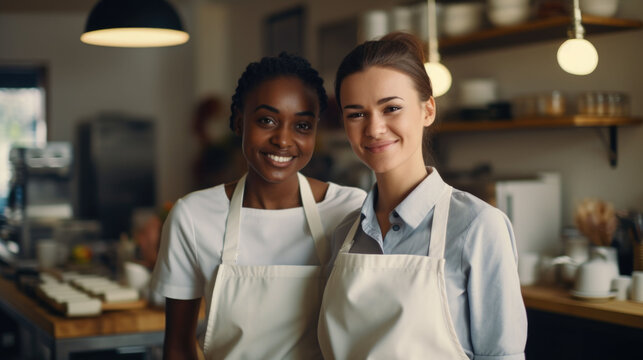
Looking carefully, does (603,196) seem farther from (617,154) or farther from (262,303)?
(262,303)

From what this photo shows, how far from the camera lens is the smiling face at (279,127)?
172cm

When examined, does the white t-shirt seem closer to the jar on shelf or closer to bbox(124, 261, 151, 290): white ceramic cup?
bbox(124, 261, 151, 290): white ceramic cup

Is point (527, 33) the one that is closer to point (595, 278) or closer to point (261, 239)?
point (595, 278)

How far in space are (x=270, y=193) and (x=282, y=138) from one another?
190mm

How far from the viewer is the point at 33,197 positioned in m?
5.17

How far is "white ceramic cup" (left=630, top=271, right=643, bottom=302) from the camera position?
9.09ft

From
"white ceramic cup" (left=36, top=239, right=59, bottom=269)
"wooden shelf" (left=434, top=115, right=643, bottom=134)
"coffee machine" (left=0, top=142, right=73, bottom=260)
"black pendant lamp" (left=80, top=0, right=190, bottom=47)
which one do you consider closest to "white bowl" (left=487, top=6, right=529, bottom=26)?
"wooden shelf" (left=434, top=115, right=643, bottom=134)

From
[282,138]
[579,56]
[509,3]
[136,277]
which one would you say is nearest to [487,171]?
[509,3]

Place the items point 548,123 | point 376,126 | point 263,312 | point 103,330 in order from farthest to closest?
point 548,123 → point 103,330 → point 263,312 → point 376,126

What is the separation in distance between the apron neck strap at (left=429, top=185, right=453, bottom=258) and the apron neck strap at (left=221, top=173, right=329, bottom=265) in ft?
1.34

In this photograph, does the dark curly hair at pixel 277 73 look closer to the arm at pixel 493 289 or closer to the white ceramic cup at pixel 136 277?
the arm at pixel 493 289

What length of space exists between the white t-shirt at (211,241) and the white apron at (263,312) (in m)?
0.05

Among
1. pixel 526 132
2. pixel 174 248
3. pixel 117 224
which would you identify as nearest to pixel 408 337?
pixel 174 248

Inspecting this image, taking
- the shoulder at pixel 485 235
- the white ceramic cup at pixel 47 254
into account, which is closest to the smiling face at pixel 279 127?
the shoulder at pixel 485 235
